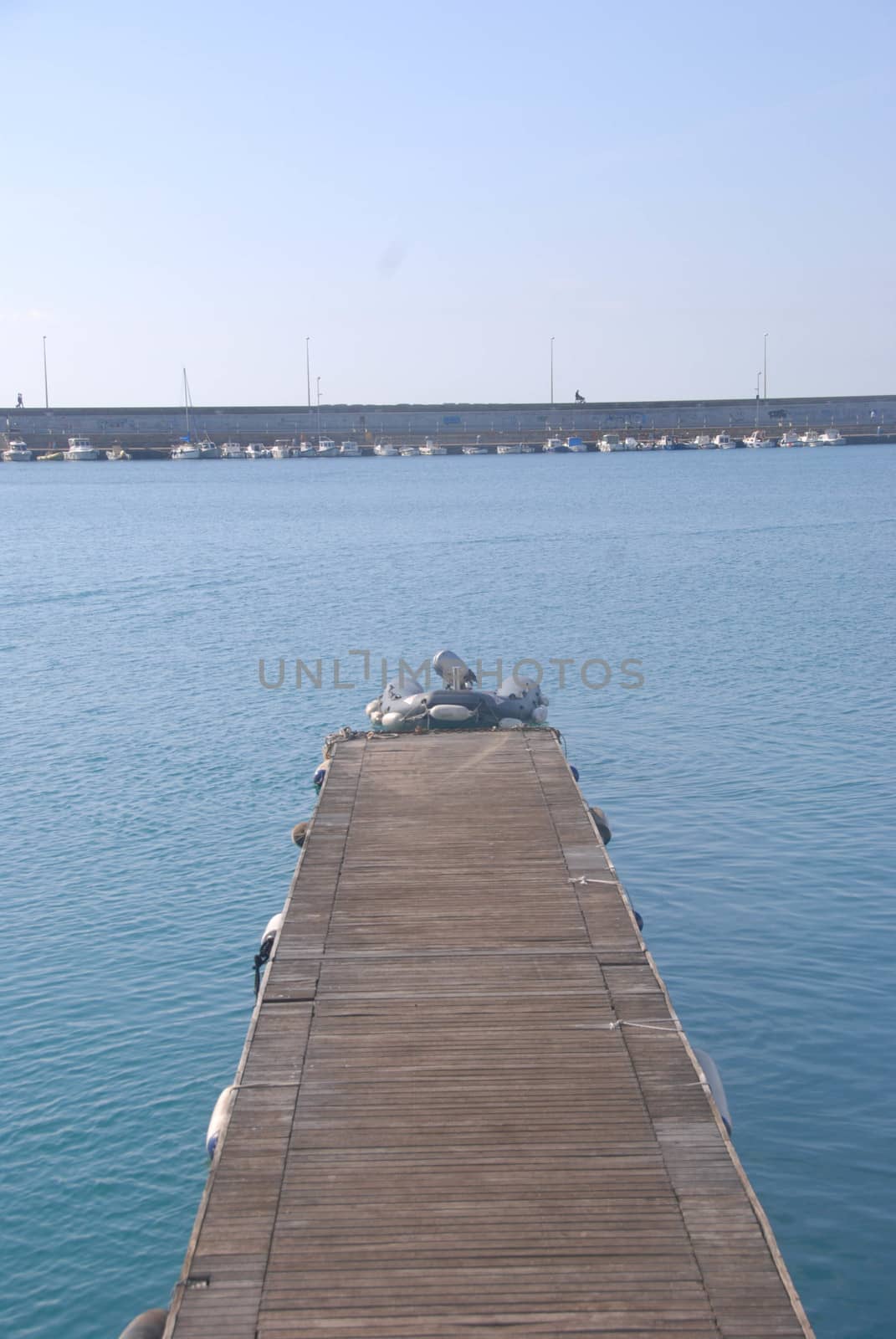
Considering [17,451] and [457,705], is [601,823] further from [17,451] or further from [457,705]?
[17,451]

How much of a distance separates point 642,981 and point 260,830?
1428cm

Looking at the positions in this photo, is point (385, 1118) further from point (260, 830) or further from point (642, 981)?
point (260, 830)

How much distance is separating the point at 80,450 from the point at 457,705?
6891 inches

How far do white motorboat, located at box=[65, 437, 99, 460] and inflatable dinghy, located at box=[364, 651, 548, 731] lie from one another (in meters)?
172

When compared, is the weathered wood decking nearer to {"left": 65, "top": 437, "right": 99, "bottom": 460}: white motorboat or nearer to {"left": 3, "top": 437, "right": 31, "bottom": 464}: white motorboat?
{"left": 65, "top": 437, "right": 99, "bottom": 460}: white motorboat

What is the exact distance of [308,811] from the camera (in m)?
28.0

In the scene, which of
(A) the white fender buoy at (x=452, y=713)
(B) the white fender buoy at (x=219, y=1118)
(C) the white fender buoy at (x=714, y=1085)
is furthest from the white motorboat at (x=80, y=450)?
(C) the white fender buoy at (x=714, y=1085)

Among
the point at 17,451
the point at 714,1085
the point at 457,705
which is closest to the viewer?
the point at 714,1085

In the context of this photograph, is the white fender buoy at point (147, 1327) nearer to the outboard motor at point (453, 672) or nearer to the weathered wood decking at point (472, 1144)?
the weathered wood decking at point (472, 1144)

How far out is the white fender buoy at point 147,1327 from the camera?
961cm

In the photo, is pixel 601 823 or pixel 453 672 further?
pixel 453 672

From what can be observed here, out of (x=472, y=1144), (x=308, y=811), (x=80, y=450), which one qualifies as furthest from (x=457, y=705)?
(x=80, y=450)

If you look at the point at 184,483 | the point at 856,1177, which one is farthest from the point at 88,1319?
the point at 184,483

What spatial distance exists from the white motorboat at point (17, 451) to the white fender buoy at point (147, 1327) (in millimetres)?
196762
